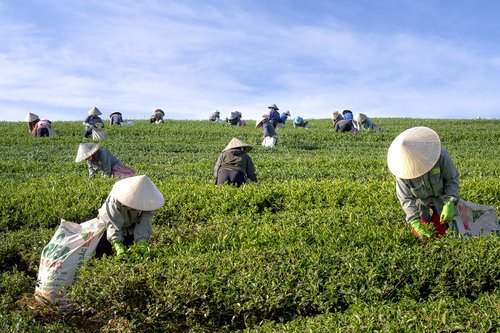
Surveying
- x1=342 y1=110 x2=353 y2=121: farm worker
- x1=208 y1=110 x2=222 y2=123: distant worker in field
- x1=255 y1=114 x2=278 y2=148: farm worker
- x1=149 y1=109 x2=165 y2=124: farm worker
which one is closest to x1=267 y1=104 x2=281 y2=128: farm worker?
x1=342 y1=110 x2=353 y2=121: farm worker

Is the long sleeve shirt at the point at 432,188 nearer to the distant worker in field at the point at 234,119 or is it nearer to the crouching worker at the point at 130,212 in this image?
the crouching worker at the point at 130,212

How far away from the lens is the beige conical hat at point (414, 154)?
5.40m

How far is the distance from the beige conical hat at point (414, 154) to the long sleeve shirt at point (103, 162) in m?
6.28

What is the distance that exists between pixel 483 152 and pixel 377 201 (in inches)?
434

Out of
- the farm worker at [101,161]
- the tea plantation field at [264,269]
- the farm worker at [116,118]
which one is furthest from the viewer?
the farm worker at [116,118]

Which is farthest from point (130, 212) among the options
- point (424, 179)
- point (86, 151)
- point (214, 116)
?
point (214, 116)

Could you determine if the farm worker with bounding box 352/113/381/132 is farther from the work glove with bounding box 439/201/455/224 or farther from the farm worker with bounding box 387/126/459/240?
the work glove with bounding box 439/201/455/224

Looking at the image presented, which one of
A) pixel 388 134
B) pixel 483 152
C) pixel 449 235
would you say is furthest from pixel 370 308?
pixel 388 134

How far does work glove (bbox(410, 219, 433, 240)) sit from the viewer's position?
5688 millimetres

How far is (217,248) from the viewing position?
19.6 ft

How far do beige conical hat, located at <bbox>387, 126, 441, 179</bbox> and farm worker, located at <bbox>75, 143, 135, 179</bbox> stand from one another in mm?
6022

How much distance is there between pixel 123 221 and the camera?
5.73 metres

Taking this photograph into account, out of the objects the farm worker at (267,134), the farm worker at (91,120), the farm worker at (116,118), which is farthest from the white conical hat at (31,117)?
the farm worker at (267,134)

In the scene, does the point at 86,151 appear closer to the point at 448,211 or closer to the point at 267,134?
the point at 448,211
